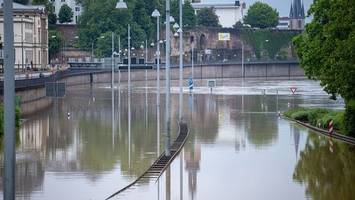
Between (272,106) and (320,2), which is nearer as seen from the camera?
(320,2)

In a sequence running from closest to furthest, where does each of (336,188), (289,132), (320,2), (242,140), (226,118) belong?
(336,188)
(242,140)
(289,132)
(320,2)
(226,118)

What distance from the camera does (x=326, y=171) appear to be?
1284 inches

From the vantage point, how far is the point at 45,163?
3578 centimetres

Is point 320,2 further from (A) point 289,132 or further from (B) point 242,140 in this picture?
(B) point 242,140

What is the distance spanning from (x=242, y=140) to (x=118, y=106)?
3348 centimetres

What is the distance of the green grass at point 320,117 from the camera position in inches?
1919

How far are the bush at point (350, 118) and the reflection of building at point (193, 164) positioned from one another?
25.6ft

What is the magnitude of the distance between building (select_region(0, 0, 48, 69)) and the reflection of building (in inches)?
3009

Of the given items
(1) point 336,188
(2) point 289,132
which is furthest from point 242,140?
(1) point 336,188

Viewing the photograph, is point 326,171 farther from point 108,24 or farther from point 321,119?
point 108,24

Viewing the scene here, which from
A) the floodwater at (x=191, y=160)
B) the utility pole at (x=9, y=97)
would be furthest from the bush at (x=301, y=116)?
the utility pole at (x=9, y=97)

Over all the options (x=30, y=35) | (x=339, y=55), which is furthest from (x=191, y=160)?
(x=30, y=35)

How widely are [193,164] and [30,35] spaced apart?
306ft

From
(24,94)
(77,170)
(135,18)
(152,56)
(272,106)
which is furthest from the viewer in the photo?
(152,56)
